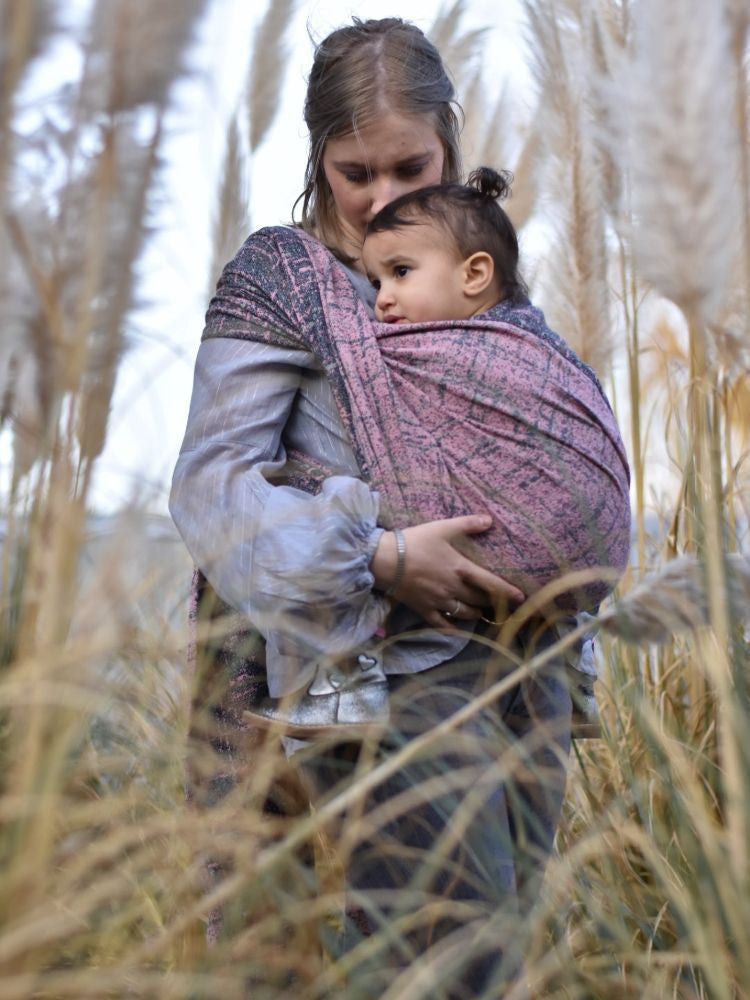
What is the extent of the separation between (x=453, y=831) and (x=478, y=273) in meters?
1.09

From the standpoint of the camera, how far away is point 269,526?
1.42 m

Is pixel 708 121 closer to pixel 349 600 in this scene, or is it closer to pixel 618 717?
pixel 349 600

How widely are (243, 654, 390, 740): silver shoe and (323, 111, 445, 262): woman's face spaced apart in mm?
763

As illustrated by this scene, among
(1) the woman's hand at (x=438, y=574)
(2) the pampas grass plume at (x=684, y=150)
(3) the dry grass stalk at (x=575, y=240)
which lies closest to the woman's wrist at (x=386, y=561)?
(1) the woman's hand at (x=438, y=574)

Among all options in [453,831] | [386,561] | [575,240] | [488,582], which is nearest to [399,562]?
[386,561]

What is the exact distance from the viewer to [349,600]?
150cm

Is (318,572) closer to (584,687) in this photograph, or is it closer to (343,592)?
(343,592)

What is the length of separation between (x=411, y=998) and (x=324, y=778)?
2.08ft

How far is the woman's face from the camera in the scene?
186 centimetres

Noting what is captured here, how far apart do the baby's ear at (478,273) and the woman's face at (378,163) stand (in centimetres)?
14

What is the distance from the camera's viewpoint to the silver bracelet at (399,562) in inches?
60.0

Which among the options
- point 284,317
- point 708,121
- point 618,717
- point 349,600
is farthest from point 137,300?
point 618,717

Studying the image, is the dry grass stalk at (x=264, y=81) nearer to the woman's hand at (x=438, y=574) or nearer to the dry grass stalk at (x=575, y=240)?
the dry grass stalk at (x=575, y=240)

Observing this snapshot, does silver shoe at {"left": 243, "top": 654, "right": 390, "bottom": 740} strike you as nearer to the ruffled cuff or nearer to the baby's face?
the ruffled cuff
